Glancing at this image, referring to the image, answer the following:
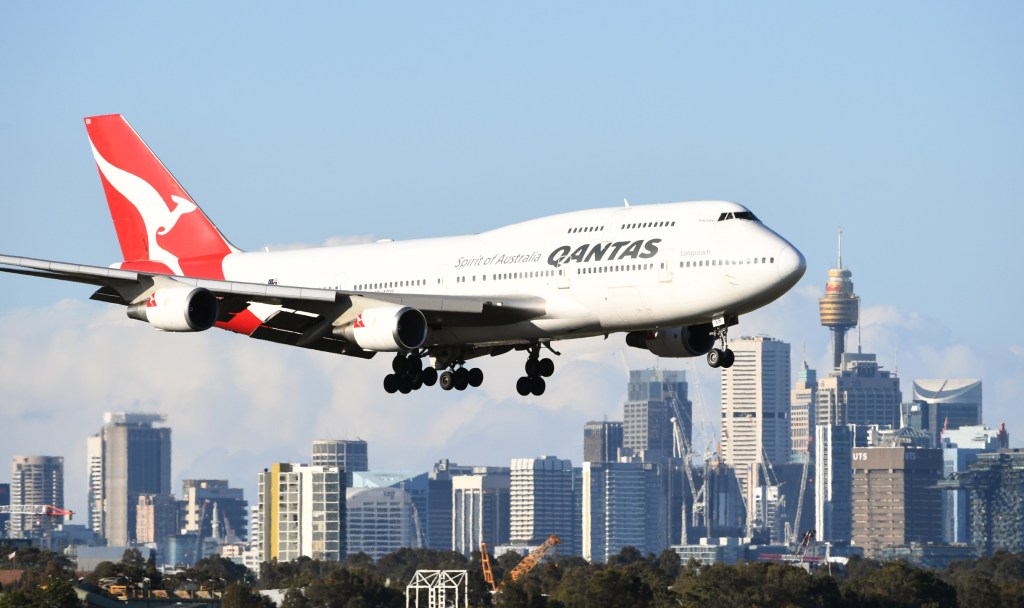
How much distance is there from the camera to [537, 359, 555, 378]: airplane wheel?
77.4m

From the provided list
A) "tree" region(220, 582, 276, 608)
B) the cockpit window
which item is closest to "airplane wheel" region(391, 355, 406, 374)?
the cockpit window

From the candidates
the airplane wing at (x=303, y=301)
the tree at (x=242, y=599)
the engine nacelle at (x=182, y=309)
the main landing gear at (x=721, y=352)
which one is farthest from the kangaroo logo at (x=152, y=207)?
the tree at (x=242, y=599)

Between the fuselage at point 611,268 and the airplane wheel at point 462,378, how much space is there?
1991mm

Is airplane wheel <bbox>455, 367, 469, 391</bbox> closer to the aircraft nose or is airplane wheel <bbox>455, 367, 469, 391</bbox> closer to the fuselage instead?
the fuselage

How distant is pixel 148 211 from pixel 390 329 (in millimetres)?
21309

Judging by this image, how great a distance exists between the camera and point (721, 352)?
69125 mm

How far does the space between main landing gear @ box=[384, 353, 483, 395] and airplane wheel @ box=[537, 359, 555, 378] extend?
2.44 meters

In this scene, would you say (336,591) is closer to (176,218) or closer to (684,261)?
(176,218)

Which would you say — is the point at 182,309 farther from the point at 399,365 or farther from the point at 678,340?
the point at 678,340

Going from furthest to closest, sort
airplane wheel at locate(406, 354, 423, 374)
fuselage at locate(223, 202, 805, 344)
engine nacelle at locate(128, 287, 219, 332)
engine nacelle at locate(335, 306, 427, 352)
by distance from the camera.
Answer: airplane wheel at locate(406, 354, 423, 374) < engine nacelle at locate(128, 287, 219, 332) < engine nacelle at locate(335, 306, 427, 352) < fuselage at locate(223, 202, 805, 344)

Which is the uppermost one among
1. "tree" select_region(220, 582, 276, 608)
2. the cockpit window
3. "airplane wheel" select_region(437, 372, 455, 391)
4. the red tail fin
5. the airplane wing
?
the red tail fin

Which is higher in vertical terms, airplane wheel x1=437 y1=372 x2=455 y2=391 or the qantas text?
the qantas text

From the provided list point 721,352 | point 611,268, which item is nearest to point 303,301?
point 611,268

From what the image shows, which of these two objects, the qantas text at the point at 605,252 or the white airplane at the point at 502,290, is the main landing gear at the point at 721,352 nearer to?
the white airplane at the point at 502,290
